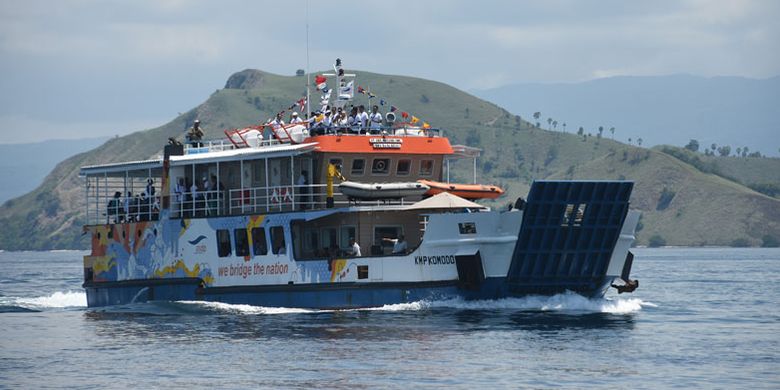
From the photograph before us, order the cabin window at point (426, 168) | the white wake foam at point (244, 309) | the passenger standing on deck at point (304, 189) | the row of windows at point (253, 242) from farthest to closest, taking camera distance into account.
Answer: the cabin window at point (426, 168), the passenger standing on deck at point (304, 189), the row of windows at point (253, 242), the white wake foam at point (244, 309)

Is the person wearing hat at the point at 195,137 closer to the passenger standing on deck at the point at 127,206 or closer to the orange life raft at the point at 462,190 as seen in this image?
the passenger standing on deck at the point at 127,206

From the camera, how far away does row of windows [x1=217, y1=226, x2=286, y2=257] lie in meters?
38.4

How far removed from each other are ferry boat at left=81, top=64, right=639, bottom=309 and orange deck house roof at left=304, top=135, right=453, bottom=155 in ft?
0.14

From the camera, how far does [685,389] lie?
24.7 m

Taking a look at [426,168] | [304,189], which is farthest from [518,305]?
[304,189]

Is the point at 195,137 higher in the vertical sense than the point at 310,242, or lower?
higher

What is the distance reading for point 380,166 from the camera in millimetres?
39562

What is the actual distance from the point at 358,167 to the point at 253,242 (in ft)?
12.6

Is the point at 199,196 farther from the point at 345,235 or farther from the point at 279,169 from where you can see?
the point at 345,235

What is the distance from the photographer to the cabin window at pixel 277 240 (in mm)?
38312

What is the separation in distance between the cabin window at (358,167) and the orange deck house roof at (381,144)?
15.0 inches

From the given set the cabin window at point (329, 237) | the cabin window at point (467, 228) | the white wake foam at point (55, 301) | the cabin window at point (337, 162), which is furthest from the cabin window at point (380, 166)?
the white wake foam at point (55, 301)

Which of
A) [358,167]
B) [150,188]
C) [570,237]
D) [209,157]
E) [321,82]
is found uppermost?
[321,82]

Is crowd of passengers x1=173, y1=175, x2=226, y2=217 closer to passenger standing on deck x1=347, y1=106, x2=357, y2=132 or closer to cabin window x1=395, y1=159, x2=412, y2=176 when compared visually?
passenger standing on deck x1=347, y1=106, x2=357, y2=132
